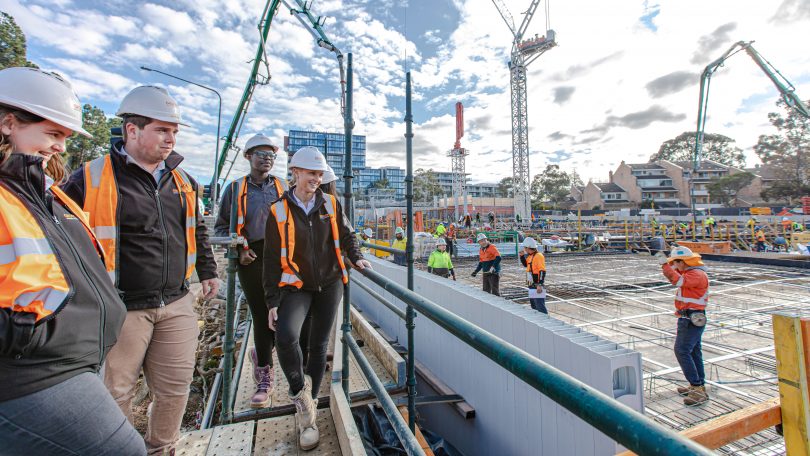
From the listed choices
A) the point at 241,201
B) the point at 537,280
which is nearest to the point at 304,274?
the point at 241,201

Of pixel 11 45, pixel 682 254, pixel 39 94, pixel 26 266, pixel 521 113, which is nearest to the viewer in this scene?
pixel 26 266

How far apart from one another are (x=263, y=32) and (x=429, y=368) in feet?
60.7

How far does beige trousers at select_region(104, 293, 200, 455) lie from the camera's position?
5.21 feet

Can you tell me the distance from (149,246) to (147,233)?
6cm

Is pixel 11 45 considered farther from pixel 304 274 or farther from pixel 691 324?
pixel 691 324

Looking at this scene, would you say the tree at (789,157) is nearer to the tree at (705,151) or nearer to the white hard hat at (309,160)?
the tree at (705,151)

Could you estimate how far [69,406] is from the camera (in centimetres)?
98

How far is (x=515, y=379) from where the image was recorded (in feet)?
12.4

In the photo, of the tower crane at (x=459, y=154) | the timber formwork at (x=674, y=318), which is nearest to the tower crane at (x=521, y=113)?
the tower crane at (x=459, y=154)

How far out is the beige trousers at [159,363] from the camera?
1589 mm

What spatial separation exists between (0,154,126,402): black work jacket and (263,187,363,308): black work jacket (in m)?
1.15

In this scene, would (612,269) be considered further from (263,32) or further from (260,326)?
(263,32)

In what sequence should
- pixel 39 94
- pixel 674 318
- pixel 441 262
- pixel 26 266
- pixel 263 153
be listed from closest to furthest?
1. pixel 26 266
2. pixel 39 94
3. pixel 263 153
4. pixel 674 318
5. pixel 441 262

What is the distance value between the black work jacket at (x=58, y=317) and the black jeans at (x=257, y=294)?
1654mm
